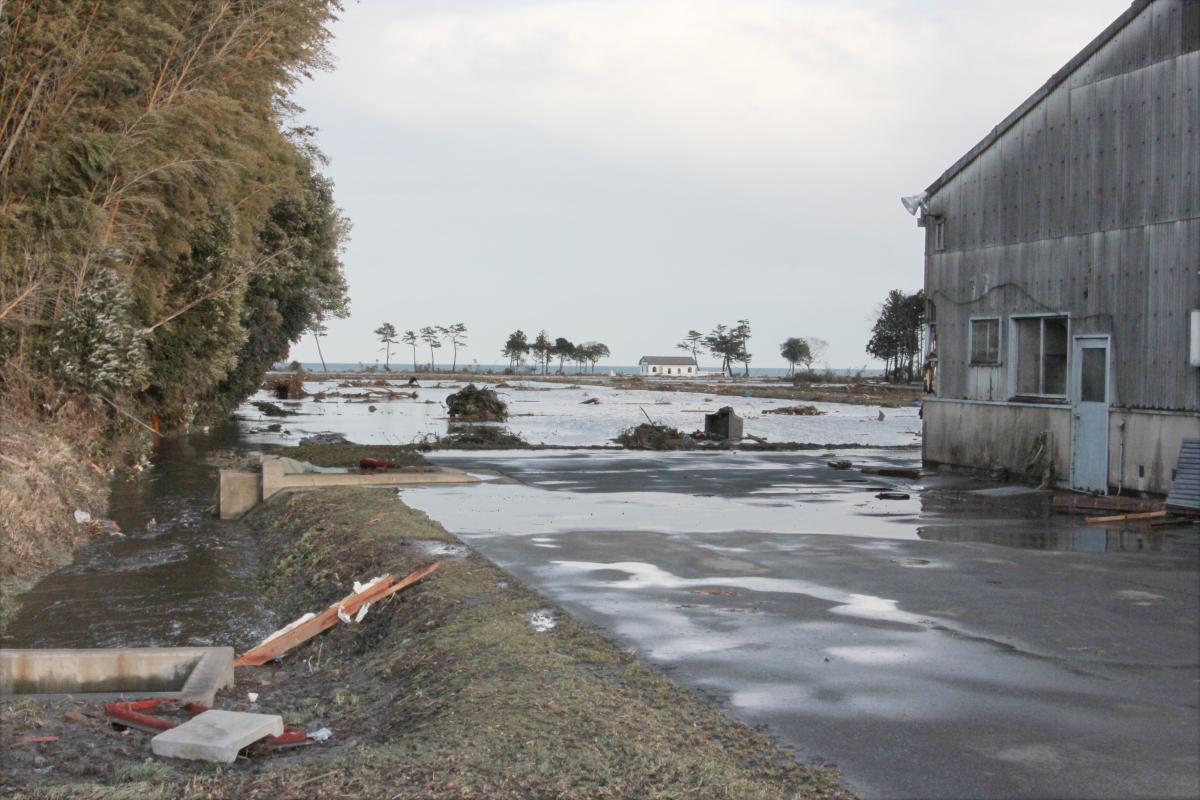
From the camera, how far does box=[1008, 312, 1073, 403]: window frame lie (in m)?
18.5

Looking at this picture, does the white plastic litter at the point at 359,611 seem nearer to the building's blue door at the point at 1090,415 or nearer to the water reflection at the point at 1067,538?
the water reflection at the point at 1067,538

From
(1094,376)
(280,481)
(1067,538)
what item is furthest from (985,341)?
(280,481)

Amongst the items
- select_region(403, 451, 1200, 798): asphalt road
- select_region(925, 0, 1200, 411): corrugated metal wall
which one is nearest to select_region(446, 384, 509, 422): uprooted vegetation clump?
select_region(925, 0, 1200, 411): corrugated metal wall

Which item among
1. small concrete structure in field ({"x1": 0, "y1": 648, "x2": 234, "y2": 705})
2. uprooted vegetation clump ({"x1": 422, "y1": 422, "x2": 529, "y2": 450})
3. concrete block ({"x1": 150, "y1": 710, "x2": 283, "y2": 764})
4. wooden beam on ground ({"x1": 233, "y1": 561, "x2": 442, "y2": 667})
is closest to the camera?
concrete block ({"x1": 150, "y1": 710, "x2": 283, "y2": 764})

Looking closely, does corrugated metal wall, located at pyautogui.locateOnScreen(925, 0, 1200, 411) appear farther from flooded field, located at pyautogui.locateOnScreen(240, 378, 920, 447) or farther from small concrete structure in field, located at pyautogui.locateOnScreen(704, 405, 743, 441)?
small concrete structure in field, located at pyautogui.locateOnScreen(704, 405, 743, 441)

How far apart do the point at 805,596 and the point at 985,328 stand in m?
12.5

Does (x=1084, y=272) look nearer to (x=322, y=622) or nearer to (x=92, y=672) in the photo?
(x=322, y=622)

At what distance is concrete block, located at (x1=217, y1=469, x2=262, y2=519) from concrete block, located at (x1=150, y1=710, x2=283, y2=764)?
457 inches

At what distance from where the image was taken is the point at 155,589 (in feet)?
41.3

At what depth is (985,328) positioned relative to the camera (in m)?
20.7

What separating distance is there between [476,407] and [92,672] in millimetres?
41911

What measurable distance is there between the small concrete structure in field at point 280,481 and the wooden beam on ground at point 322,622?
812 centimetres

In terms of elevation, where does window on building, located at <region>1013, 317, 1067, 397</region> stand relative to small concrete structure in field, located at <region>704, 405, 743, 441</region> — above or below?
above

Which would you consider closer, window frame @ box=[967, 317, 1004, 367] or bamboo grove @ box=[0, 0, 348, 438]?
bamboo grove @ box=[0, 0, 348, 438]
